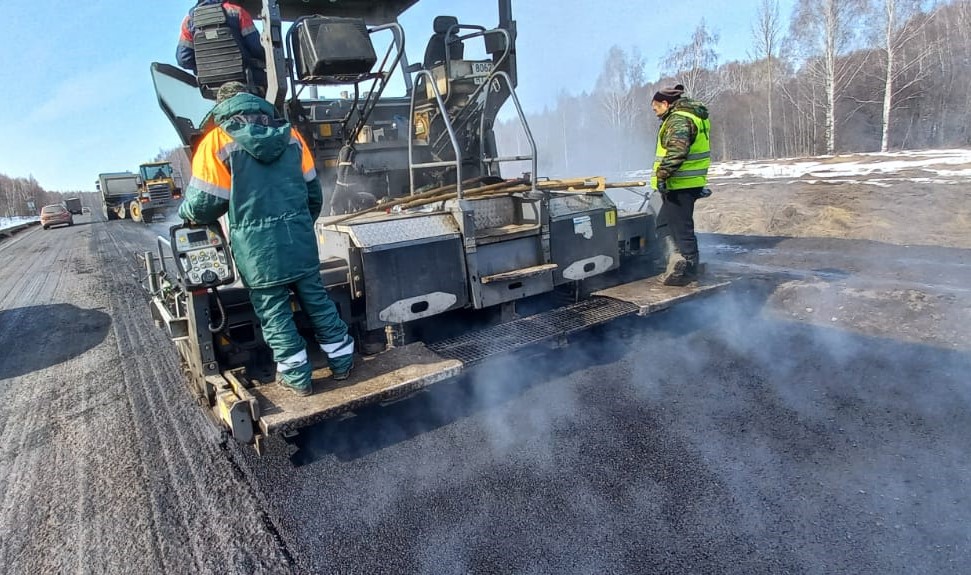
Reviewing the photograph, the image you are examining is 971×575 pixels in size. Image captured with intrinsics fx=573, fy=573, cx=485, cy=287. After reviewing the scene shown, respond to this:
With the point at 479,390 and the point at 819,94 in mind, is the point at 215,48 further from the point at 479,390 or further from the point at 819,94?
the point at 819,94

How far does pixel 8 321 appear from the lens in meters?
6.98

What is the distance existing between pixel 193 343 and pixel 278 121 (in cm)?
129

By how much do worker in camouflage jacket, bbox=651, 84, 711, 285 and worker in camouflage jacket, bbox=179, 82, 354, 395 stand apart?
9.37 ft

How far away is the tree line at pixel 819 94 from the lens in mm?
25062

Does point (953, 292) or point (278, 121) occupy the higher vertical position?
point (278, 121)

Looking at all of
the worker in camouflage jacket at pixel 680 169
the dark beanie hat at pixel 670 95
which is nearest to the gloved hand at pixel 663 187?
the worker in camouflage jacket at pixel 680 169

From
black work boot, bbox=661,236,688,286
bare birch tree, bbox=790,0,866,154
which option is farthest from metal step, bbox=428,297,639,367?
bare birch tree, bbox=790,0,866,154

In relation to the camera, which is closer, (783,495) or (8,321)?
(783,495)

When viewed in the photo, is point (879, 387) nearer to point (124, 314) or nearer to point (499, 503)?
point (499, 503)

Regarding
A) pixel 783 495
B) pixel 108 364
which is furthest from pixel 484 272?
pixel 108 364

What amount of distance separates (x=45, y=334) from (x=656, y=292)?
6391 millimetres

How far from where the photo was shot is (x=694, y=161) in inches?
181

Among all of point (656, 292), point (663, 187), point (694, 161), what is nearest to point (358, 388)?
point (656, 292)

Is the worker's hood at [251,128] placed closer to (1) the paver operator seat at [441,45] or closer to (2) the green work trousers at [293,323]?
(2) the green work trousers at [293,323]
